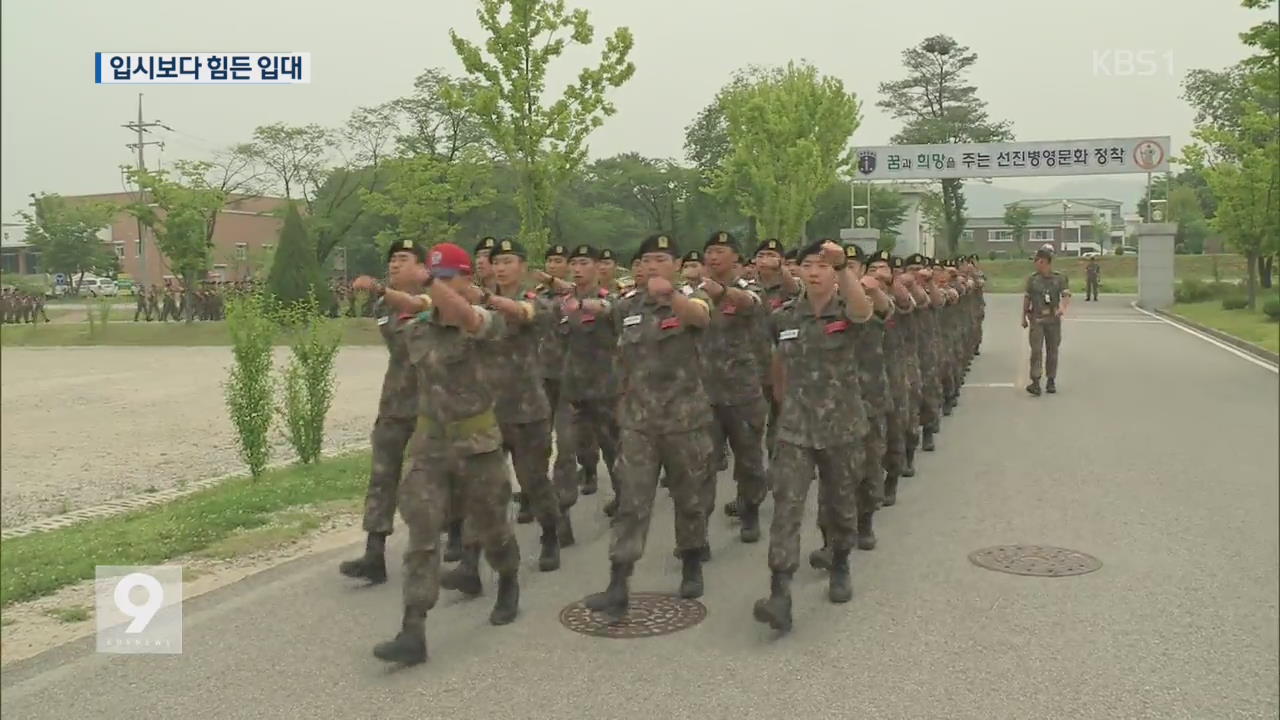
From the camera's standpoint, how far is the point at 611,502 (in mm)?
7816

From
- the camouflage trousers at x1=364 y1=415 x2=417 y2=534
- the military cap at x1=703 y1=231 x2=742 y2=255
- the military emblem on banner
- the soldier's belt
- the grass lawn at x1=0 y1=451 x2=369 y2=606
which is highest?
the military emblem on banner

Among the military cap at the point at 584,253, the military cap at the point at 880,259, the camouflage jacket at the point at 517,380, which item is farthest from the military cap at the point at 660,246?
the military cap at the point at 880,259

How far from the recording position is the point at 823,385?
5246mm

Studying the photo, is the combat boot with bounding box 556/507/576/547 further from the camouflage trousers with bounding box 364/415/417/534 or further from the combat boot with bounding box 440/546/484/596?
the camouflage trousers with bounding box 364/415/417/534

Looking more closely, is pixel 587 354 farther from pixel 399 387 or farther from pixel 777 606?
pixel 777 606

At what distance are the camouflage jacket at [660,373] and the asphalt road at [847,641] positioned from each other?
999 mm

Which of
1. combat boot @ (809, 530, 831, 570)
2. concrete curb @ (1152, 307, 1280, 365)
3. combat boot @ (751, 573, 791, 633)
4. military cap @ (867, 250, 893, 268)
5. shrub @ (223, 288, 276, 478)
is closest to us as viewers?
combat boot @ (751, 573, 791, 633)

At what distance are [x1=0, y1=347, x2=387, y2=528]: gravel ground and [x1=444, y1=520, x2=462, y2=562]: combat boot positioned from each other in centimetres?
246

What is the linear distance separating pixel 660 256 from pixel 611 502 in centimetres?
281

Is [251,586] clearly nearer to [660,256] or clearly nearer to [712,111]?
[660,256]

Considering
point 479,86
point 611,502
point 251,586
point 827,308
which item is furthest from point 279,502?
point 479,86

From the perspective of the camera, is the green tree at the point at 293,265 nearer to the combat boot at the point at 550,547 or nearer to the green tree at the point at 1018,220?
the combat boot at the point at 550,547

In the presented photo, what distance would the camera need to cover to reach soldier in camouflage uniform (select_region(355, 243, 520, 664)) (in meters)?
4.54

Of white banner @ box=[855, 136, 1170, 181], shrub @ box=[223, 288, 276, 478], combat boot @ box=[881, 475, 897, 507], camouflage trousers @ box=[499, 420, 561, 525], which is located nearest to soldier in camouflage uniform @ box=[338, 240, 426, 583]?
camouflage trousers @ box=[499, 420, 561, 525]
